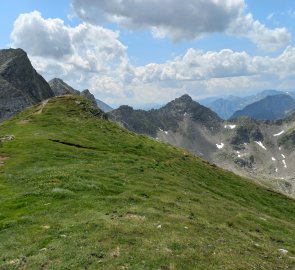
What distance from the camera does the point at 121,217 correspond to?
33.3 meters

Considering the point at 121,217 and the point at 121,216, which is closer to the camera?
the point at 121,217

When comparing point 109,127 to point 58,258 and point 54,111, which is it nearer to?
point 54,111

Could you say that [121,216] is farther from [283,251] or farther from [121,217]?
[283,251]

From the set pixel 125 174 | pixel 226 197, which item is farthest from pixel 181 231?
pixel 226 197

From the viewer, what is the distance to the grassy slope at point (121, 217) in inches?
985

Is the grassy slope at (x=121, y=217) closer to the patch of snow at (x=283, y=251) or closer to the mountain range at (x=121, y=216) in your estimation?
the mountain range at (x=121, y=216)

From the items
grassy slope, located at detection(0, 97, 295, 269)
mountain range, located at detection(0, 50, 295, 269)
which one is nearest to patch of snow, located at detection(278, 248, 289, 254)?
mountain range, located at detection(0, 50, 295, 269)

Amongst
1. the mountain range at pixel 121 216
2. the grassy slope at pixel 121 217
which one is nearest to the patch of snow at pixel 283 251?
the mountain range at pixel 121 216

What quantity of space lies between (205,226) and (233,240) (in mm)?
3063

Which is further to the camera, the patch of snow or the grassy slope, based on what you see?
the patch of snow

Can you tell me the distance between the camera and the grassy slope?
25.0m

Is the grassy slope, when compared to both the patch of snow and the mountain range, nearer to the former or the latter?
the mountain range

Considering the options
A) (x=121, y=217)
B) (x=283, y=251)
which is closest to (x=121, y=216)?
(x=121, y=217)

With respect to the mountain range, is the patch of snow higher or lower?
lower
